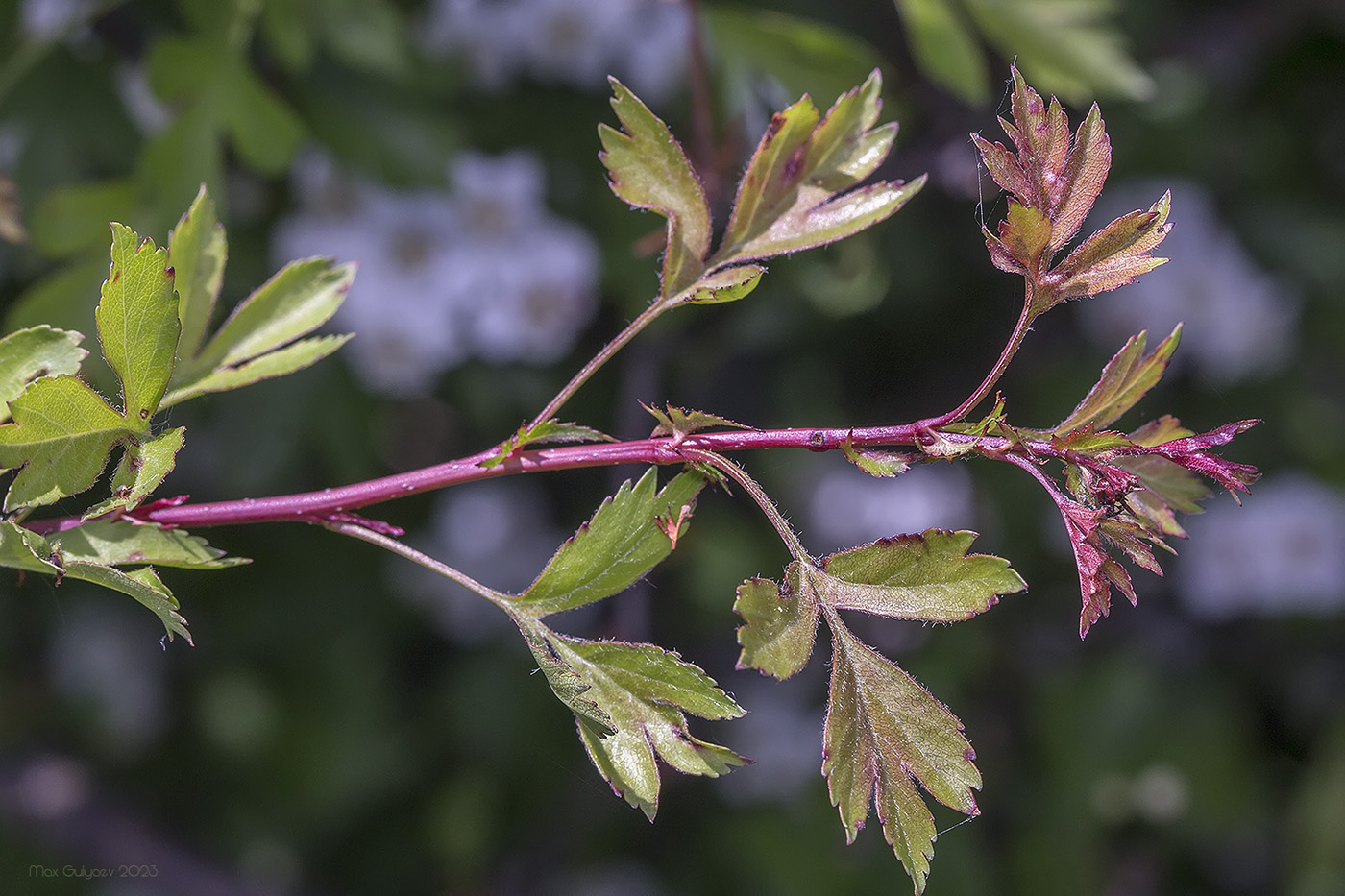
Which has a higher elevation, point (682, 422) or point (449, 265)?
point (682, 422)

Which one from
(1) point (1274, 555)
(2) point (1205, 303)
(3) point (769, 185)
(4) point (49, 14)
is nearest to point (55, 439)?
(3) point (769, 185)

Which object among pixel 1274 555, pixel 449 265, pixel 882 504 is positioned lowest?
pixel 1274 555

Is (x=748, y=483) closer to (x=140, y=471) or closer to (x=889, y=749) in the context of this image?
(x=889, y=749)

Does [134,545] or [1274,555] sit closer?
[134,545]

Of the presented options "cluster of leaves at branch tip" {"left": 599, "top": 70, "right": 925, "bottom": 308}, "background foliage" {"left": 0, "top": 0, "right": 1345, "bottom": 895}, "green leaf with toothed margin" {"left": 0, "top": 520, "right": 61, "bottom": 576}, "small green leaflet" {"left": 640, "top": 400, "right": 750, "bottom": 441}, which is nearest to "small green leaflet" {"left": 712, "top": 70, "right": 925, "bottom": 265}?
"cluster of leaves at branch tip" {"left": 599, "top": 70, "right": 925, "bottom": 308}

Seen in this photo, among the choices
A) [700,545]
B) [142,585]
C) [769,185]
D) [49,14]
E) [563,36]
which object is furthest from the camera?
[700,545]

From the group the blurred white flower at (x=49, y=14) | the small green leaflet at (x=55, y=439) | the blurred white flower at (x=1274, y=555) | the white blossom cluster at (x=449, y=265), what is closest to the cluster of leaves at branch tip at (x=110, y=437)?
the small green leaflet at (x=55, y=439)

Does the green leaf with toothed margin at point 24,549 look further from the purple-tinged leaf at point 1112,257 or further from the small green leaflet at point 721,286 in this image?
the purple-tinged leaf at point 1112,257

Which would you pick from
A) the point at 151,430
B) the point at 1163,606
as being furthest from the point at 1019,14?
the point at 1163,606
